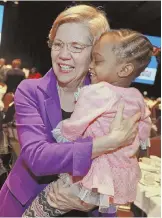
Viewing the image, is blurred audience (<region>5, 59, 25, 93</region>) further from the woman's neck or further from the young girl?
the young girl

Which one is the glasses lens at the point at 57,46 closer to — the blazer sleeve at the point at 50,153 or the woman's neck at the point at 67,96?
the woman's neck at the point at 67,96

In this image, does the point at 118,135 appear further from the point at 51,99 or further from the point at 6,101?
the point at 6,101

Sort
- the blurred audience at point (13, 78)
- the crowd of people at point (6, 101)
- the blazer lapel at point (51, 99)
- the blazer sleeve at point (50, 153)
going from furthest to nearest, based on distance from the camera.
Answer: the blurred audience at point (13, 78), the crowd of people at point (6, 101), the blazer lapel at point (51, 99), the blazer sleeve at point (50, 153)

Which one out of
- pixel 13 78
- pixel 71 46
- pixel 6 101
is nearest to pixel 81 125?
pixel 71 46

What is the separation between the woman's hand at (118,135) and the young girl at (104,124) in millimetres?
24

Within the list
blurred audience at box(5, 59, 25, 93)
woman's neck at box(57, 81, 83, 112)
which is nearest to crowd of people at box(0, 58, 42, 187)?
blurred audience at box(5, 59, 25, 93)

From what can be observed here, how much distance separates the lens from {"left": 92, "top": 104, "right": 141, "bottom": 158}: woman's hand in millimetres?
1124

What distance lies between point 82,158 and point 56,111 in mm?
232

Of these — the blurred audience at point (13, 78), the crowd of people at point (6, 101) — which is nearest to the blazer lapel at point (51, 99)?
the crowd of people at point (6, 101)

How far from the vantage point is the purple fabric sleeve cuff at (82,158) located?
1101 mm

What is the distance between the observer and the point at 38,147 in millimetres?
1129

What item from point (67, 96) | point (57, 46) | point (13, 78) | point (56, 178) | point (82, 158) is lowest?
point (13, 78)

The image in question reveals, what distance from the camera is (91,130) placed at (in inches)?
46.6

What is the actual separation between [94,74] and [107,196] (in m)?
0.39
